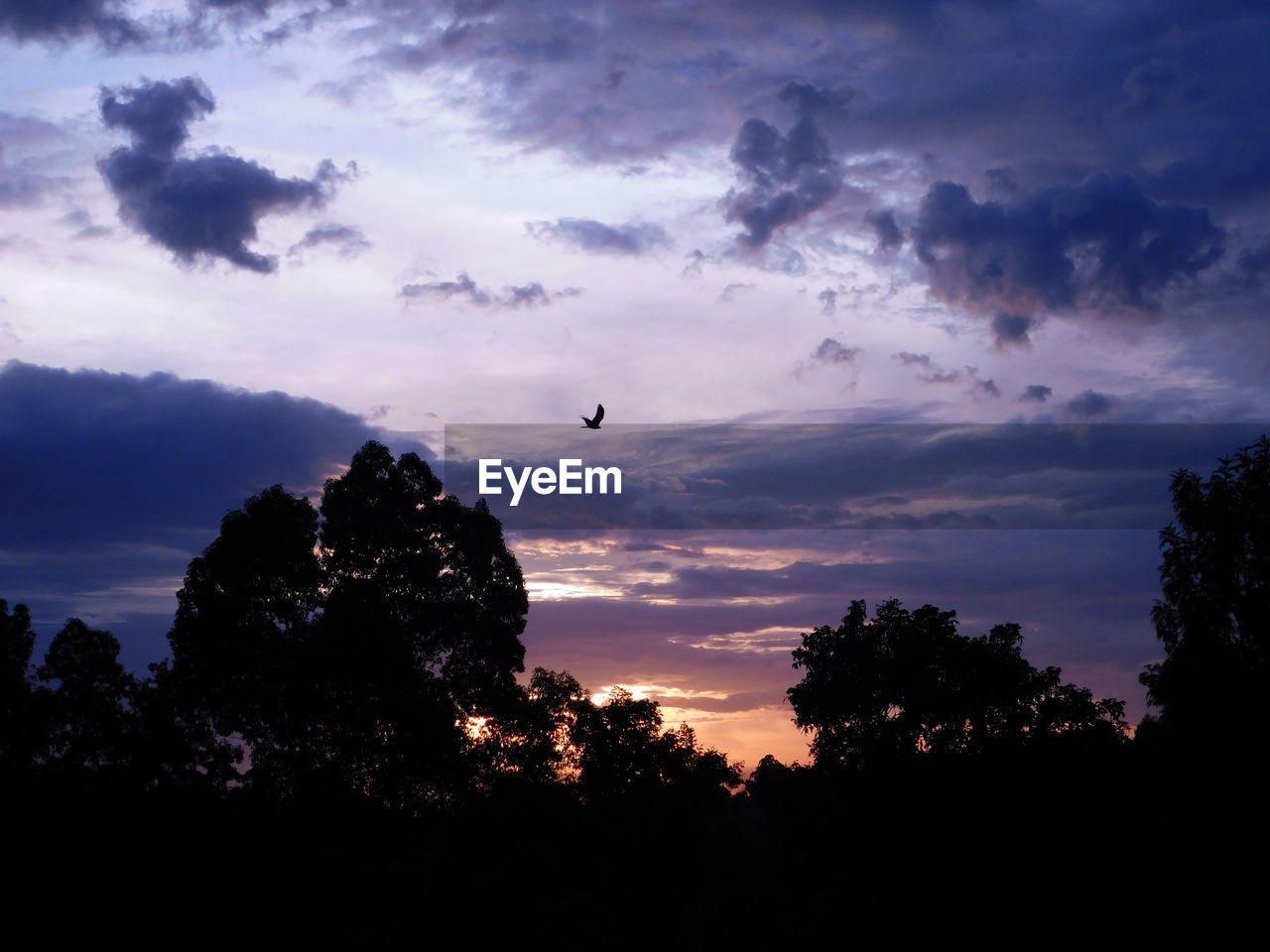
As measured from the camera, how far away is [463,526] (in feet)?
145

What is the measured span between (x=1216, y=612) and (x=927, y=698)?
2606cm

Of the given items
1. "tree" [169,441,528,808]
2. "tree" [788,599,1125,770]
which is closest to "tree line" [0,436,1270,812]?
"tree" [169,441,528,808]

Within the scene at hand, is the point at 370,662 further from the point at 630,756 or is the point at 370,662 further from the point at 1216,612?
the point at 1216,612

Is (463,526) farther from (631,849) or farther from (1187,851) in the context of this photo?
(1187,851)

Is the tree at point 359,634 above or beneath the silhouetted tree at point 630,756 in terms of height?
above

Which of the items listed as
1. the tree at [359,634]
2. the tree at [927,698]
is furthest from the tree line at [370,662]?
the tree at [927,698]

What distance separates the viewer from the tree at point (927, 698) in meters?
69.7

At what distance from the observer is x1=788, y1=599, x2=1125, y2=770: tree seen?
6969 cm

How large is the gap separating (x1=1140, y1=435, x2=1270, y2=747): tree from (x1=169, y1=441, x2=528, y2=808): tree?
1114 inches

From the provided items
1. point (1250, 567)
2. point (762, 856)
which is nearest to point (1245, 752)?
point (1250, 567)

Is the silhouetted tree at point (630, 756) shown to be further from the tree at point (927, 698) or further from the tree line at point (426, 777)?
the tree at point (927, 698)

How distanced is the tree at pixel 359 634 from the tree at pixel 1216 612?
28.3 m

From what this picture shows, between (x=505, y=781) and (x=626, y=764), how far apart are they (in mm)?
14632

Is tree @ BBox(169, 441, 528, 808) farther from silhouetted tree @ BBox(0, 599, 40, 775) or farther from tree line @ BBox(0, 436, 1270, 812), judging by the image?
silhouetted tree @ BBox(0, 599, 40, 775)
